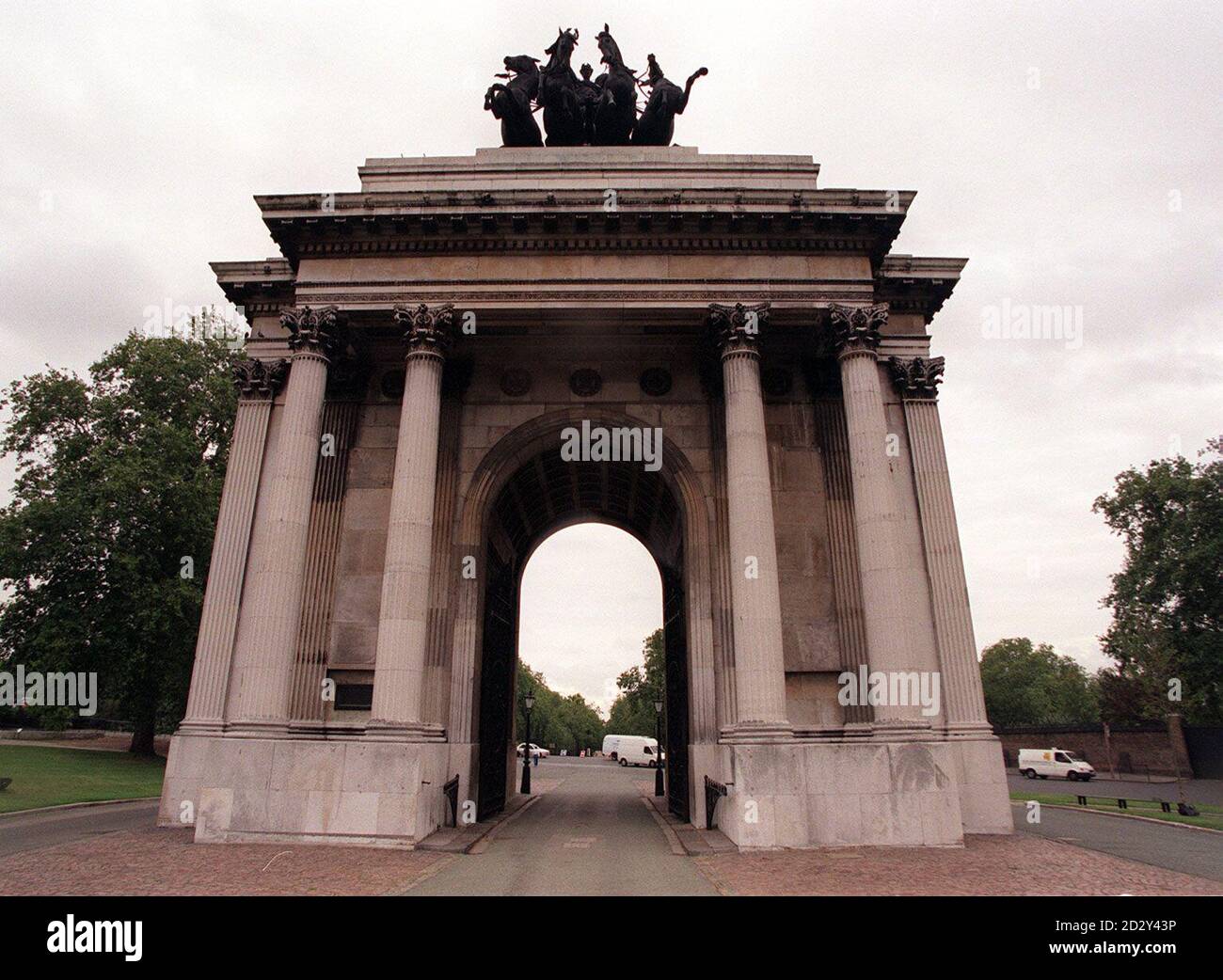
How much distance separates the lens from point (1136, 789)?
125 feet

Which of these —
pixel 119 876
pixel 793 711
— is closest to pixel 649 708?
pixel 793 711

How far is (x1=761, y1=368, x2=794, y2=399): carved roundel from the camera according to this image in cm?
2255

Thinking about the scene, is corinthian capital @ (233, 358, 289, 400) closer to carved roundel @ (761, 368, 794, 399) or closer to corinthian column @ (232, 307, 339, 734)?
corinthian column @ (232, 307, 339, 734)

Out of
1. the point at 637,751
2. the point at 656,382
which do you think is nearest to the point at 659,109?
the point at 656,382

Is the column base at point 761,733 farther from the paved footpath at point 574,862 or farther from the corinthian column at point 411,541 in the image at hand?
the corinthian column at point 411,541

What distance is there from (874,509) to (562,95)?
18.5 metres

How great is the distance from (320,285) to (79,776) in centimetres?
2640

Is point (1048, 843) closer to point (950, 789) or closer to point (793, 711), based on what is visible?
point (950, 789)

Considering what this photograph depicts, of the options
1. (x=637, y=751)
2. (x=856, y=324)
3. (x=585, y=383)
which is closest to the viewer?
(x=856, y=324)

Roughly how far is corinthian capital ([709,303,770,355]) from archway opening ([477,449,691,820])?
16.2ft

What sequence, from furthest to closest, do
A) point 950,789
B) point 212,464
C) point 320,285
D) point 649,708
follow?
point 649,708 < point 212,464 < point 320,285 < point 950,789

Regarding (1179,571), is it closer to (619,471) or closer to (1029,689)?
(619,471)

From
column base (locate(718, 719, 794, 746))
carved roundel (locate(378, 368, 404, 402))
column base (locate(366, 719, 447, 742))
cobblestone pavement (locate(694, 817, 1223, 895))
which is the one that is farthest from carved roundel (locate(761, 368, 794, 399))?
column base (locate(366, 719, 447, 742))

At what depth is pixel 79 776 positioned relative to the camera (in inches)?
1260
